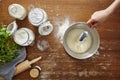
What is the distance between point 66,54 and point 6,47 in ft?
1.04

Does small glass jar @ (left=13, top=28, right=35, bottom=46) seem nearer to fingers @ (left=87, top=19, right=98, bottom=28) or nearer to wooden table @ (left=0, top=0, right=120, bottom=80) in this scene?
wooden table @ (left=0, top=0, right=120, bottom=80)

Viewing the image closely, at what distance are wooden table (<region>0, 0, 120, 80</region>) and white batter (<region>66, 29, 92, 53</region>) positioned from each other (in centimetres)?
5

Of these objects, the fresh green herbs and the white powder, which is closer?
the fresh green herbs

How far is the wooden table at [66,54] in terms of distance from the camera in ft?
5.06

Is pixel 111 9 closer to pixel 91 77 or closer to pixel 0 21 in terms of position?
pixel 91 77

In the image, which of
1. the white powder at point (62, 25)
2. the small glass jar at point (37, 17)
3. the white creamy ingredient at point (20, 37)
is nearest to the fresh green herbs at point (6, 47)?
the white creamy ingredient at point (20, 37)

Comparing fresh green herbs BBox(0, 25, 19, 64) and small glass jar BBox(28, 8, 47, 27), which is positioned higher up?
small glass jar BBox(28, 8, 47, 27)

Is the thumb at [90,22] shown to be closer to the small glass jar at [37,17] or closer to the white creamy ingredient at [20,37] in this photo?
the small glass jar at [37,17]

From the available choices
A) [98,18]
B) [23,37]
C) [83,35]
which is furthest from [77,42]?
[23,37]

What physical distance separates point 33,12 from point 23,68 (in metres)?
0.30

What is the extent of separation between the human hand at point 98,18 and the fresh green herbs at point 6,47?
41 cm

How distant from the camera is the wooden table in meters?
1.54

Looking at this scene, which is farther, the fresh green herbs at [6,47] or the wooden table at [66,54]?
the wooden table at [66,54]

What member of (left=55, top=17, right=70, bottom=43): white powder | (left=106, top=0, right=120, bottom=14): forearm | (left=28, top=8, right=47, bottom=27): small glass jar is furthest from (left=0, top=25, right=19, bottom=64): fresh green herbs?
(left=106, top=0, right=120, bottom=14): forearm
